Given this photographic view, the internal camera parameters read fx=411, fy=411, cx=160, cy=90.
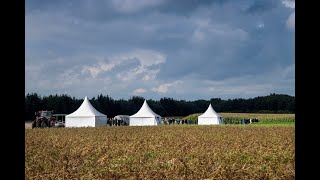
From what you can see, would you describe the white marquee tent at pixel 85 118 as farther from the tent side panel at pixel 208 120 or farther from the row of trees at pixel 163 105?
the row of trees at pixel 163 105

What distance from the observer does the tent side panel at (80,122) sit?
45.2 meters

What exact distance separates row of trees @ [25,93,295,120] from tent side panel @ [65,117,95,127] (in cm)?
5969

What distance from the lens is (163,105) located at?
129750mm

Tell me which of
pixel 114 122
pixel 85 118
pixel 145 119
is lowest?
pixel 114 122

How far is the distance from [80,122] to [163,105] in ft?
278

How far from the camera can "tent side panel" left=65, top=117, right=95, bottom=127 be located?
148ft

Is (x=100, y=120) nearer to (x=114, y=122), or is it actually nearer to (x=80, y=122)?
(x=80, y=122)

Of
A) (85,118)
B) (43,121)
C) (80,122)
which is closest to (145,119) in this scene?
(85,118)

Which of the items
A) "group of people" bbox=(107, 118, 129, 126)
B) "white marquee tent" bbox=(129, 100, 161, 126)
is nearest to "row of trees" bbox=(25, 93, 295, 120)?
"group of people" bbox=(107, 118, 129, 126)

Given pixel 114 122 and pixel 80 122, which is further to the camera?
pixel 114 122

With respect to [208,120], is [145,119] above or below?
above
